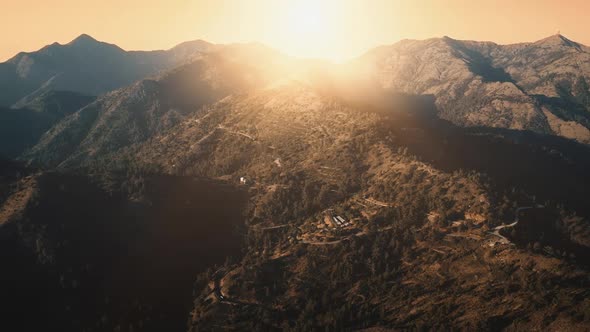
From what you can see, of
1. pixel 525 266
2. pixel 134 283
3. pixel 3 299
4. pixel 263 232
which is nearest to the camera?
pixel 525 266

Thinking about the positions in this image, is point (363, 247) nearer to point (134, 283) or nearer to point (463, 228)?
point (463, 228)

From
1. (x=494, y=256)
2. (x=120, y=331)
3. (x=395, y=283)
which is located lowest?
(x=120, y=331)

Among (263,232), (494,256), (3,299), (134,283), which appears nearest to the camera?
(494,256)

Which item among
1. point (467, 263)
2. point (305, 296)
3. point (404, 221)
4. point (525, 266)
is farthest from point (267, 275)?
point (525, 266)

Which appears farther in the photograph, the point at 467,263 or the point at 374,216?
the point at 374,216

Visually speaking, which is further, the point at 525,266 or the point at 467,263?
the point at 467,263

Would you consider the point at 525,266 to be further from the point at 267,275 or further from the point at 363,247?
the point at 267,275

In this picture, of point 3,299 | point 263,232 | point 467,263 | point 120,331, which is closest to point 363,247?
point 467,263

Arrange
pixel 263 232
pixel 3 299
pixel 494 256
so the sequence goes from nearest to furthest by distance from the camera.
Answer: pixel 494 256 < pixel 3 299 < pixel 263 232

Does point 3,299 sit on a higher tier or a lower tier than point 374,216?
lower
